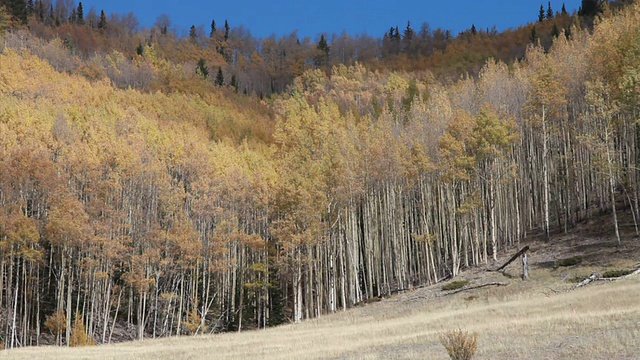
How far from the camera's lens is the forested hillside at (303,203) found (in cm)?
3772

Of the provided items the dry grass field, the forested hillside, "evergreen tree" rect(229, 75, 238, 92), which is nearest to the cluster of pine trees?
"evergreen tree" rect(229, 75, 238, 92)

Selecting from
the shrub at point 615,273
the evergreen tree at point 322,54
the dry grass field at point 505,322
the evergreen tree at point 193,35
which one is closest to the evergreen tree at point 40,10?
the evergreen tree at point 193,35

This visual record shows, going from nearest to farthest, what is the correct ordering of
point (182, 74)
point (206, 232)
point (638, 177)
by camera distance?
Answer: point (638, 177), point (206, 232), point (182, 74)

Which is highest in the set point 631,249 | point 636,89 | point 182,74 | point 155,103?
point 182,74

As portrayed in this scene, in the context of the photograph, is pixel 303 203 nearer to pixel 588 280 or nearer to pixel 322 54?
pixel 588 280

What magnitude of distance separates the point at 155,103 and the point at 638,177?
73496 millimetres

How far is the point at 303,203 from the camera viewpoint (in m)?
41.1

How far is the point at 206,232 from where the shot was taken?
52.0m

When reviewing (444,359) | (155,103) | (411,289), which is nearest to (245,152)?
(155,103)

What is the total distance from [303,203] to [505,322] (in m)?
23.3

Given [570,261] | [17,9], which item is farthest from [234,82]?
[570,261]

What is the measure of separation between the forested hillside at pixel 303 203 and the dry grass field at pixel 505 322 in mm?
4392

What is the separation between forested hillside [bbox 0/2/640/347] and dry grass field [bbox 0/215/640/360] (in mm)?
4392

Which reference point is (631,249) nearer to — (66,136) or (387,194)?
(387,194)
